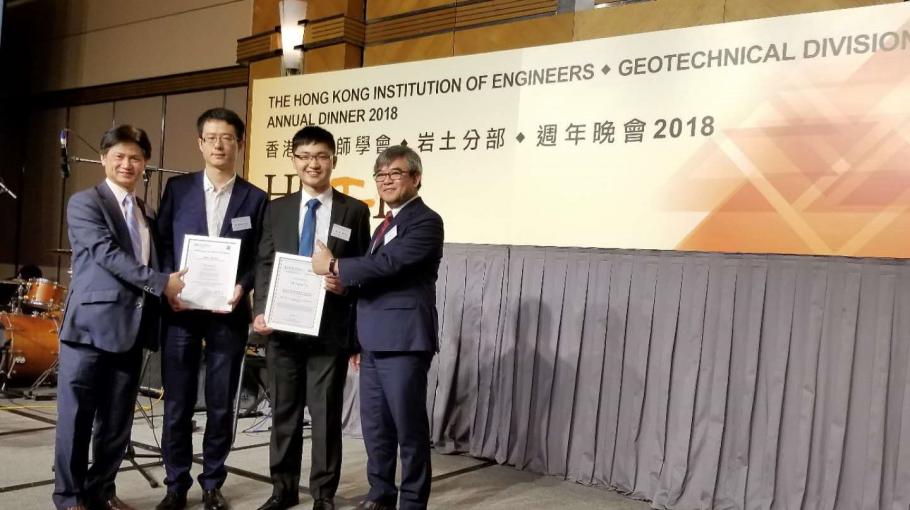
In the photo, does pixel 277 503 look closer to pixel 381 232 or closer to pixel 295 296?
pixel 295 296

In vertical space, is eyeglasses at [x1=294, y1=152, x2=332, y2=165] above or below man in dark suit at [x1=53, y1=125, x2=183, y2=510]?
above

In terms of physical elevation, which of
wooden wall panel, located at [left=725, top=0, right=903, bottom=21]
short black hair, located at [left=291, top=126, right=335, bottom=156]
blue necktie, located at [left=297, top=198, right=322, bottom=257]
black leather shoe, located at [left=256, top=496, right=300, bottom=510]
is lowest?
black leather shoe, located at [left=256, top=496, right=300, bottom=510]

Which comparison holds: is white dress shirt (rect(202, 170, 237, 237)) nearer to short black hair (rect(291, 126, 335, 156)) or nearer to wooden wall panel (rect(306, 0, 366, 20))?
short black hair (rect(291, 126, 335, 156))

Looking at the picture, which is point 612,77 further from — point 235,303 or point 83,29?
point 83,29

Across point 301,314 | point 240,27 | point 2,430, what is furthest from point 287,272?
point 240,27

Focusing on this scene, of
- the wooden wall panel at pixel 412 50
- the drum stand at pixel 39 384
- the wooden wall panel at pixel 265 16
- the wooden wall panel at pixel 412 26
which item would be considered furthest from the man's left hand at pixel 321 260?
the wooden wall panel at pixel 265 16

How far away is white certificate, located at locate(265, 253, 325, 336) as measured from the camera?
271 centimetres

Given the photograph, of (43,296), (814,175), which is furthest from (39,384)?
(814,175)

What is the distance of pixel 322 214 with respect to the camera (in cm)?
288

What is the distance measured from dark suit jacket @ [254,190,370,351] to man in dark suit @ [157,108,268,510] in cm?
7

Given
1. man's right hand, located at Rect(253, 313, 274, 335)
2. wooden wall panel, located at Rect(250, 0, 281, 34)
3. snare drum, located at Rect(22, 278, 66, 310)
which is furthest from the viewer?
wooden wall panel, located at Rect(250, 0, 281, 34)

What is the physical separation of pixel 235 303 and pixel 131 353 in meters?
0.41

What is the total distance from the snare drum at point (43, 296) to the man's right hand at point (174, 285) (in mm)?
4115

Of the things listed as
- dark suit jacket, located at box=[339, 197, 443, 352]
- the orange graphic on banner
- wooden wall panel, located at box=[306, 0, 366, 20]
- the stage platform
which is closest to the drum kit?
the stage platform
